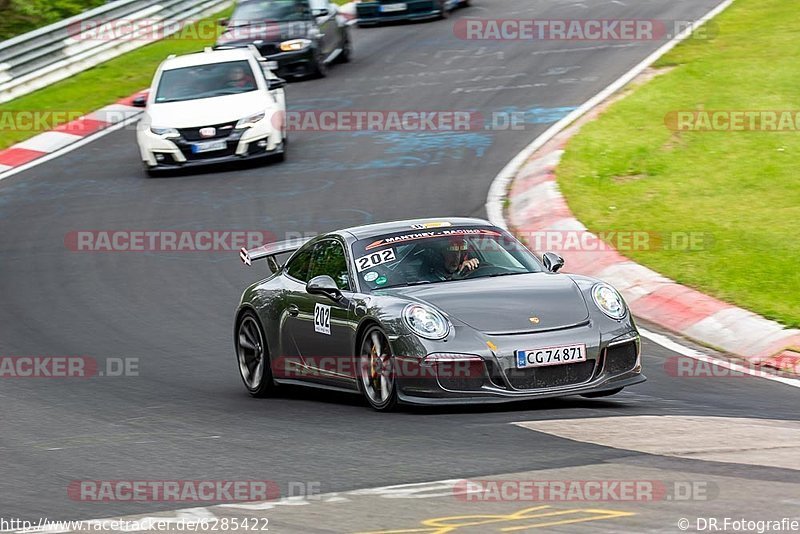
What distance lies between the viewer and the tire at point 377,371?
898cm

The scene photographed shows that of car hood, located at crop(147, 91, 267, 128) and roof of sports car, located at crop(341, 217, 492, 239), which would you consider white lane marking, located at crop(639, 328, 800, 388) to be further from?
car hood, located at crop(147, 91, 267, 128)

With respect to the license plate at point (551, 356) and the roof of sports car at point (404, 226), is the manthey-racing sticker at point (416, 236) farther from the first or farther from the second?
the license plate at point (551, 356)

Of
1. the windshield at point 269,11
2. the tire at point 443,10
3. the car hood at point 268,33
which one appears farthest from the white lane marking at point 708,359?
the tire at point 443,10

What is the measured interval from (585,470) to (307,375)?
3710mm

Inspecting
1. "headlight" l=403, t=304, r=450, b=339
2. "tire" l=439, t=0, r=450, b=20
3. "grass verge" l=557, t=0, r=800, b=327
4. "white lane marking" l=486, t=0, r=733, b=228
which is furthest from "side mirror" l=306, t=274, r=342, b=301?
"tire" l=439, t=0, r=450, b=20

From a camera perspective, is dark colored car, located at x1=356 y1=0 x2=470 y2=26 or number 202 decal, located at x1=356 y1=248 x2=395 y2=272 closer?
number 202 decal, located at x1=356 y1=248 x2=395 y2=272

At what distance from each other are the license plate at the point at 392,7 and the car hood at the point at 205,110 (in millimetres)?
10467

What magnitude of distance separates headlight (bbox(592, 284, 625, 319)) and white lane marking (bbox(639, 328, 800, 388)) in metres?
1.50

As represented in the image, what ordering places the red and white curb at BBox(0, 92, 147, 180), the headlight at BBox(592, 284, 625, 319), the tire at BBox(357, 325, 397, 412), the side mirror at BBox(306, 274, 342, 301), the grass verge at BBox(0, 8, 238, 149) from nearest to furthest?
the tire at BBox(357, 325, 397, 412), the headlight at BBox(592, 284, 625, 319), the side mirror at BBox(306, 274, 342, 301), the red and white curb at BBox(0, 92, 147, 180), the grass verge at BBox(0, 8, 238, 149)

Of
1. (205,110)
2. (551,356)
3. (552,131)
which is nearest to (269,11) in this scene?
(205,110)

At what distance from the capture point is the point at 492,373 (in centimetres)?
870

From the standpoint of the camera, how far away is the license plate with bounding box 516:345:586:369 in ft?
28.5

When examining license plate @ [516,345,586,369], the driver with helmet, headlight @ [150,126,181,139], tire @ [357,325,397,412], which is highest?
the driver with helmet

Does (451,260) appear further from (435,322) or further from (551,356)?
(551,356)
